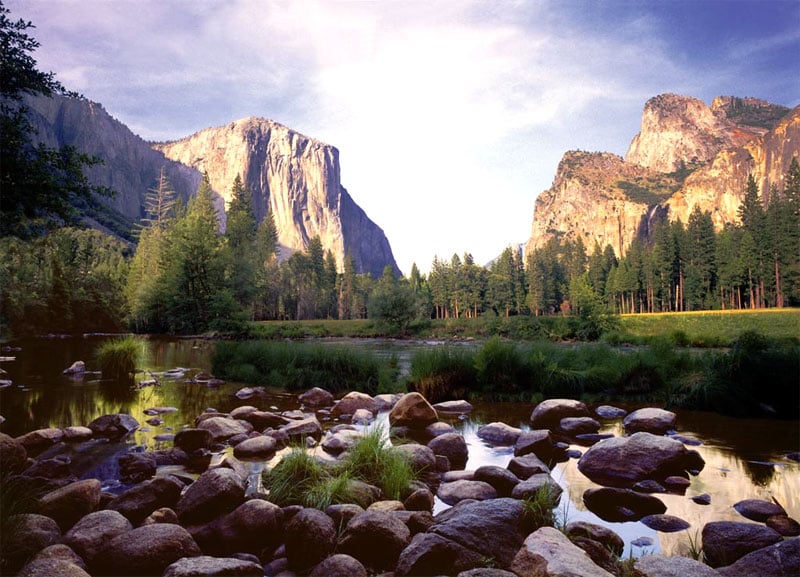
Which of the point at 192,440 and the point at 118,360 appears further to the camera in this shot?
the point at 118,360

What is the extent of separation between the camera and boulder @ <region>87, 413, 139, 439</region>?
745 centimetres

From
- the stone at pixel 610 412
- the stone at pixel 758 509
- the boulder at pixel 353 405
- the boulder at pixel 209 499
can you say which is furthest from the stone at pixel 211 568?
the stone at pixel 610 412

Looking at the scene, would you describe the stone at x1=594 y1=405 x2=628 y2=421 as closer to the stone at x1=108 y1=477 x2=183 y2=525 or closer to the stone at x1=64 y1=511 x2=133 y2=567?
the stone at x1=108 y1=477 x2=183 y2=525

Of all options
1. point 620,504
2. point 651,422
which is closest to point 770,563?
point 620,504

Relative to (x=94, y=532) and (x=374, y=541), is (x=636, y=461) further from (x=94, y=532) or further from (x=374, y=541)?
(x=94, y=532)

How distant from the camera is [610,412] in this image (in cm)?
919

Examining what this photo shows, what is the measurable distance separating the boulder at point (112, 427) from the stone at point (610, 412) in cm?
824

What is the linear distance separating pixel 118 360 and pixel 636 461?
49.6 ft

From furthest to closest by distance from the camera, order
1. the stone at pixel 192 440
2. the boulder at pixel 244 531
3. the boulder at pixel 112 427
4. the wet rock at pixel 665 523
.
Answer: the boulder at pixel 112 427 < the stone at pixel 192 440 < the wet rock at pixel 665 523 < the boulder at pixel 244 531

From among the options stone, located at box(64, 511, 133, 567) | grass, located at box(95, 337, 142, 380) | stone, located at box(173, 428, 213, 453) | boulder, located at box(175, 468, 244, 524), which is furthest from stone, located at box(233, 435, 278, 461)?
grass, located at box(95, 337, 142, 380)

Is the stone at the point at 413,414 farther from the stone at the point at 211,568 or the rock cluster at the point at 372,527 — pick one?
the stone at the point at 211,568

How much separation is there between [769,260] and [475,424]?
207 feet

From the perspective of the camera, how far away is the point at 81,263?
47688 millimetres

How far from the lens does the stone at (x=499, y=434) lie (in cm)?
721
